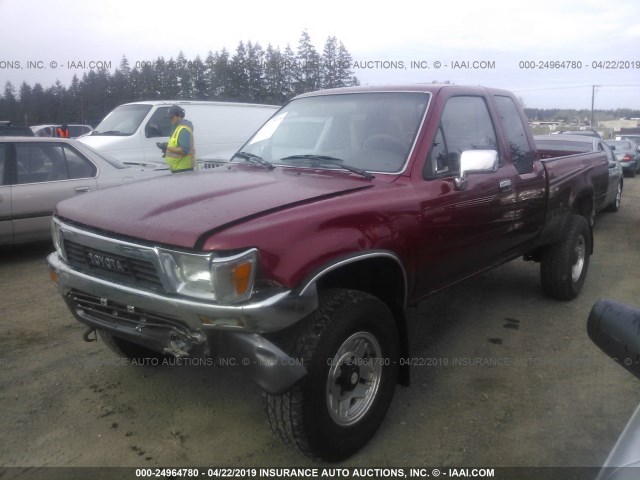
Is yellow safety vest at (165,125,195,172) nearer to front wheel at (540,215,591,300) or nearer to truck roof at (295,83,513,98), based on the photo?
truck roof at (295,83,513,98)

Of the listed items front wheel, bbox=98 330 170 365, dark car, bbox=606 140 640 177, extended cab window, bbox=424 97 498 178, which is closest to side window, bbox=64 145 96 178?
front wheel, bbox=98 330 170 365

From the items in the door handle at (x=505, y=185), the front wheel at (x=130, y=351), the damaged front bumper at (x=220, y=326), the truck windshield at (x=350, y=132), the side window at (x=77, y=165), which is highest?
the truck windshield at (x=350, y=132)

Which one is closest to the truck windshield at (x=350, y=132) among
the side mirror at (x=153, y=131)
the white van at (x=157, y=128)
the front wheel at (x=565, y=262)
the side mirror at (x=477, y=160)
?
the side mirror at (x=477, y=160)

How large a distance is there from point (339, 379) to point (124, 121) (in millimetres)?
10525

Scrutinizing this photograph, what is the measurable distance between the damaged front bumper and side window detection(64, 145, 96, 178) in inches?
197

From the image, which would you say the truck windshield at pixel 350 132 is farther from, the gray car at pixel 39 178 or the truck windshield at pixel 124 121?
the truck windshield at pixel 124 121

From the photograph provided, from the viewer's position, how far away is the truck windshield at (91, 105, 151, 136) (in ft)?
38.4

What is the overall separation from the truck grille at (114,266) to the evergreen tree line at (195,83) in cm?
1364

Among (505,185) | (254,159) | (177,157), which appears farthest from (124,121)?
(505,185)

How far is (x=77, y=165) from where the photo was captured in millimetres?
7281

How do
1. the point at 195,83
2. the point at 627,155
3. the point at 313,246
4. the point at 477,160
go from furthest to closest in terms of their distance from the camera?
the point at 195,83
the point at 627,155
the point at 477,160
the point at 313,246

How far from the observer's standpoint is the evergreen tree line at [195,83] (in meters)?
19.0

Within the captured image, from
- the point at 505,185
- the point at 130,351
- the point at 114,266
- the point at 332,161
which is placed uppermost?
the point at 332,161

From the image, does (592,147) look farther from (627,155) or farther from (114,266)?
(627,155)
